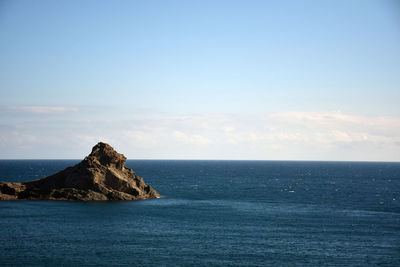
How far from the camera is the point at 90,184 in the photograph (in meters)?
104

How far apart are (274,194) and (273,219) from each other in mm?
49221

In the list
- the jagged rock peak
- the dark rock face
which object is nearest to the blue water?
the dark rock face

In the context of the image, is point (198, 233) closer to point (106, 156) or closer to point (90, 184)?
point (90, 184)

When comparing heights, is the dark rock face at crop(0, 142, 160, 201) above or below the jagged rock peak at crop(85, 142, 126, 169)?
below

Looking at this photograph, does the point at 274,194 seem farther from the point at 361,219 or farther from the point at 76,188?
the point at 76,188

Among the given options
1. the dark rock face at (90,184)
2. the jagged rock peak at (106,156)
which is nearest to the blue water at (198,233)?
the dark rock face at (90,184)

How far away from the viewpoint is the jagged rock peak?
10862cm

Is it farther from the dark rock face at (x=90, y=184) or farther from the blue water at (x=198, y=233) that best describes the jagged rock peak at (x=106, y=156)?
→ the blue water at (x=198, y=233)

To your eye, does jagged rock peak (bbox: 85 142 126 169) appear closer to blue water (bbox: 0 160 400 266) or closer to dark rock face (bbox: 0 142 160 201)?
dark rock face (bbox: 0 142 160 201)

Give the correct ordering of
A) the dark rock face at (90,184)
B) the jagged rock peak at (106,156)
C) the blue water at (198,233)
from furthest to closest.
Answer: the jagged rock peak at (106,156), the dark rock face at (90,184), the blue water at (198,233)

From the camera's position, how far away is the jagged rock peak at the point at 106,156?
10862cm

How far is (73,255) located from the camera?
55.9 m

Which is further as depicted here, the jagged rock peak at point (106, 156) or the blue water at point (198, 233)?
the jagged rock peak at point (106, 156)

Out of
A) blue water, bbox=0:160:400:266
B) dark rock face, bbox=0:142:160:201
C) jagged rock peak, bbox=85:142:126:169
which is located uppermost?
jagged rock peak, bbox=85:142:126:169
